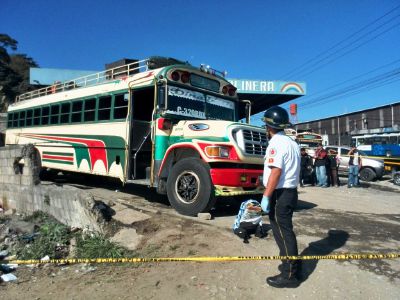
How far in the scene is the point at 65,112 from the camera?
11.7m

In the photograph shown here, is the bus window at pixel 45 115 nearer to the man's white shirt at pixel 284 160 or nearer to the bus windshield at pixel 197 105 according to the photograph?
the bus windshield at pixel 197 105

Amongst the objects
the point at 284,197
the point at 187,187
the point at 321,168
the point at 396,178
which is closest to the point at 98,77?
the point at 187,187

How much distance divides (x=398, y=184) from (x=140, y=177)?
43.7 ft

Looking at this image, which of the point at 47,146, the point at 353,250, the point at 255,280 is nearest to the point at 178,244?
the point at 255,280

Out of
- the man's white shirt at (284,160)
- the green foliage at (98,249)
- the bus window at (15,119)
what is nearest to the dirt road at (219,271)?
the green foliage at (98,249)

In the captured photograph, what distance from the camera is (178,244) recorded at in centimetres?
579

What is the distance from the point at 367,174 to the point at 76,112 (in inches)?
561

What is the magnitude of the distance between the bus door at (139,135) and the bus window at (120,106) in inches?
8.1

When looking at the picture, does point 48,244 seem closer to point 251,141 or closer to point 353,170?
point 251,141

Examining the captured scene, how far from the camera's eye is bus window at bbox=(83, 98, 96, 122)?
1039 cm

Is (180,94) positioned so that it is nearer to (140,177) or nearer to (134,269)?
(140,177)

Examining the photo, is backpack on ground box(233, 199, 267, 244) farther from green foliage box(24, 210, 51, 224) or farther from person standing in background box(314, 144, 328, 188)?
person standing in background box(314, 144, 328, 188)

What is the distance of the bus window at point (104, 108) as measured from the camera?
9758 millimetres

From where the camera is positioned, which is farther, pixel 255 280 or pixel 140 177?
pixel 140 177
